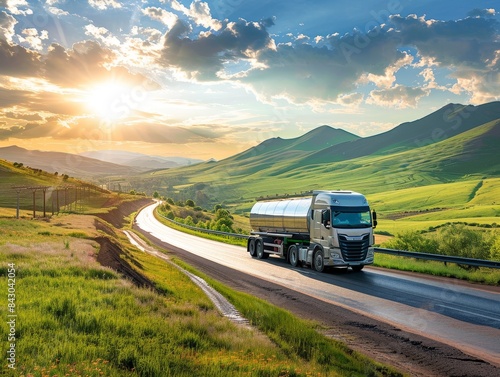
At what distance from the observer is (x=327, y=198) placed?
2628 centimetres

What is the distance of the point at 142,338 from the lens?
9906 millimetres

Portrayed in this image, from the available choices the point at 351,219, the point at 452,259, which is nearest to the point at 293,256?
the point at 351,219

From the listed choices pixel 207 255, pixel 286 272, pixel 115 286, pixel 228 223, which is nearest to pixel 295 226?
pixel 286 272

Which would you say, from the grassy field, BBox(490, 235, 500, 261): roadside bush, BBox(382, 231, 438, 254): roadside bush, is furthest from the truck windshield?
the grassy field

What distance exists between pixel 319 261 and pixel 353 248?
96.7 inches

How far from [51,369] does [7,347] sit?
135 centimetres

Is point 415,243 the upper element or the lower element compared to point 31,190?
lower

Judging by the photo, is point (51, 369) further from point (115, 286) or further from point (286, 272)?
point (286, 272)

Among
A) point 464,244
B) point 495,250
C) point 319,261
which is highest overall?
point 464,244

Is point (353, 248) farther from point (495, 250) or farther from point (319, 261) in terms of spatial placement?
point (495, 250)

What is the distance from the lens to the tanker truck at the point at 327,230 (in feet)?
81.7

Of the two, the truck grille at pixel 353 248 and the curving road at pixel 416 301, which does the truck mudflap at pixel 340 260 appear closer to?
the truck grille at pixel 353 248

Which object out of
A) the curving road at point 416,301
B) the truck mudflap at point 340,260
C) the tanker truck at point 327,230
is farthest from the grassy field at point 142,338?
the tanker truck at point 327,230

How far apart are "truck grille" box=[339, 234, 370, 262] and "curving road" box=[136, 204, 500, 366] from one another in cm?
99
